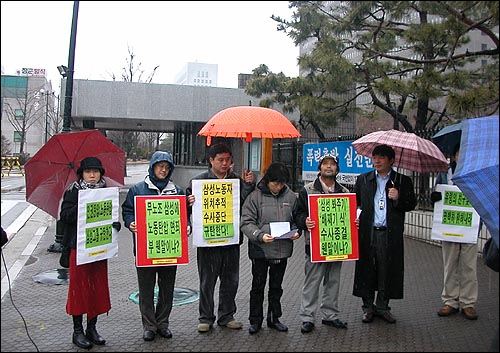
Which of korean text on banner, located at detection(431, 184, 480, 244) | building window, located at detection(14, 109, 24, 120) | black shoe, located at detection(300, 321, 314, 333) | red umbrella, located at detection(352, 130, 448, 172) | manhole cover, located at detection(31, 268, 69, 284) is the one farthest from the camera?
manhole cover, located at detection(31, 268, 69, 284)

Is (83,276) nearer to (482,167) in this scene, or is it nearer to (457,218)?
(482,167)

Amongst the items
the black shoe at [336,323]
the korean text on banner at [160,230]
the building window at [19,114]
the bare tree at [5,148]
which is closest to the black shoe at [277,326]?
the black shoe at [336,323]

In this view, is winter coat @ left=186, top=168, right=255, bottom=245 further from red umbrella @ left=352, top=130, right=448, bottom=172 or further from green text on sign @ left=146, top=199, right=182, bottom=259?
red umbrella @ left=352, top=130, right=448, bottom=172

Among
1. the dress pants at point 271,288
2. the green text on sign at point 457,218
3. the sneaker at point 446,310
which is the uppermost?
the green text on sign at point 457,218

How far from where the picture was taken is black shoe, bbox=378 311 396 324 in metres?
4.66

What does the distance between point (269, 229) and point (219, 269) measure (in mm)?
634

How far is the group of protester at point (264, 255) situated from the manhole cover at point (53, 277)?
243cm

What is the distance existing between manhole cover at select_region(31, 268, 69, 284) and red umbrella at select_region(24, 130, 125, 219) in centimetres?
215

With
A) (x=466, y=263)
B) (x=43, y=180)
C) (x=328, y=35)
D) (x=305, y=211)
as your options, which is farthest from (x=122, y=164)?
(x=328, y=35)

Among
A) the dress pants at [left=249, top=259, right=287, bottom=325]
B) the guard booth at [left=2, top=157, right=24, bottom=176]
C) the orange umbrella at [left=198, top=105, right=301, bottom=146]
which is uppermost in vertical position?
the orange umbrella at [left=198, top=105, right=301, bottom=146]

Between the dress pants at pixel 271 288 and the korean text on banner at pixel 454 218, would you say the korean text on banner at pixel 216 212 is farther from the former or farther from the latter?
the korean text on banner at pixel 454 218

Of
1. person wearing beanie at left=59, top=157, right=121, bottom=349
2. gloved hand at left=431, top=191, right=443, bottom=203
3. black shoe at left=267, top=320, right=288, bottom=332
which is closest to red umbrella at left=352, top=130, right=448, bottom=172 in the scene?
gloved hand at left=431, top=191, right=443, bottom=203

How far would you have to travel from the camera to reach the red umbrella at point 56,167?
4.59 metres

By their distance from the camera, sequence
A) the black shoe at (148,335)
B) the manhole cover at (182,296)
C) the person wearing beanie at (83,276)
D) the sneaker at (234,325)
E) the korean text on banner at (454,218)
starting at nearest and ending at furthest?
the person wearing beanie at (83,276)
the black shoe at (148,335)
the sneaker at (234,325)
the korean text on banner at (454,218)
the manhole cover at (182,296)
